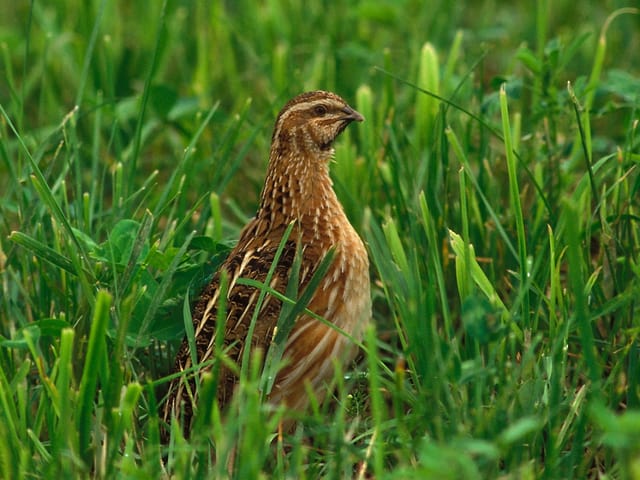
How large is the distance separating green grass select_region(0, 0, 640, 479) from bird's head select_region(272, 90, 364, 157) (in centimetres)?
32

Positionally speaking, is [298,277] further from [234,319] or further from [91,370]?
[91,370]

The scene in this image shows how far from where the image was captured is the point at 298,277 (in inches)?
136

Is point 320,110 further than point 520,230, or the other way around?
point 320,110

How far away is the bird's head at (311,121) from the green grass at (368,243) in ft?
1.05

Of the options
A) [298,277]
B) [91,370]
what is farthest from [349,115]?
[91,370]

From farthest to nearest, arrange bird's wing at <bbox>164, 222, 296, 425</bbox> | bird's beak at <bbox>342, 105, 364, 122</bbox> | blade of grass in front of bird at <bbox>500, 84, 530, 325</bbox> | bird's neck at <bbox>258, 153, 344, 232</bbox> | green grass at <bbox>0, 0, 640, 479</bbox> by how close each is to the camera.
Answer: bird's beak at <bbox>342, 105, 364, 122</bbox> → bird's neck at <bbox>258, 153, 344, 232</bbox> → bird's wing at <bbox>164, 222, 296, 425</bbox> → blade of grass in front of bird at <bbox>500, 84, 530, 325</bbox> → green grass at <bbox>0, 0, 640, 479</bbox>

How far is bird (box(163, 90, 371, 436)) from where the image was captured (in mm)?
3602

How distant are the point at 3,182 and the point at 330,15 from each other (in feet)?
6.23

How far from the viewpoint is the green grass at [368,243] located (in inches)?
116

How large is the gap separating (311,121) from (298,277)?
0.76 meters

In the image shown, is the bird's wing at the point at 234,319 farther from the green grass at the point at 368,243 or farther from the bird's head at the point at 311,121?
the bird's head at the point at 311,121

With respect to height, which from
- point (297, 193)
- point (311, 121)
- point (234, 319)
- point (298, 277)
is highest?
point (311, 121)

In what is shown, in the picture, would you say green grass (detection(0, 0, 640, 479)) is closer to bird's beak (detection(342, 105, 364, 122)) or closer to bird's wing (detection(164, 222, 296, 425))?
bird's wing (detection(164, 222, 296, 425))

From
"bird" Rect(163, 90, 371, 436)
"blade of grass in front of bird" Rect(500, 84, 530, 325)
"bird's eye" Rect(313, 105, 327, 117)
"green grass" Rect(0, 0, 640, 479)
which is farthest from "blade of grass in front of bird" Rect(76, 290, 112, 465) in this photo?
"bird's eye" Rect(313, 105, 327, 117)
